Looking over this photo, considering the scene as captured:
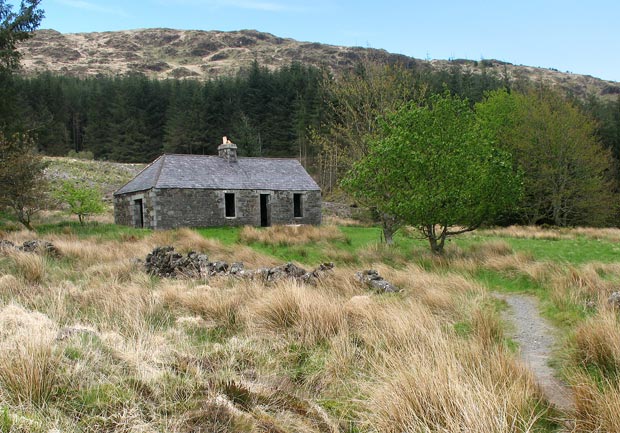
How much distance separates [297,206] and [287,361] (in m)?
24.6

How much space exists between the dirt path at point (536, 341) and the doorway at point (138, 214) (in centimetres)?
2216

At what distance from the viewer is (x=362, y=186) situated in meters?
15.1

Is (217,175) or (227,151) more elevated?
(227,151)

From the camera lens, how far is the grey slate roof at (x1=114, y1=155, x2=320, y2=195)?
24.9 m

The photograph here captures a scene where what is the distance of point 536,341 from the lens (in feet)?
17.4

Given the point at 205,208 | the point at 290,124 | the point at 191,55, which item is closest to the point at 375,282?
the point at 205,208

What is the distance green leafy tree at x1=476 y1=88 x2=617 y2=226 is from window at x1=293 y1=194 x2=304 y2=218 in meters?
13.1

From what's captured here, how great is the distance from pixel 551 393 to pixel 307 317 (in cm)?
273

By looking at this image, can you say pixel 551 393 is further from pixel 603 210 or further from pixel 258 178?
pixel 603 210

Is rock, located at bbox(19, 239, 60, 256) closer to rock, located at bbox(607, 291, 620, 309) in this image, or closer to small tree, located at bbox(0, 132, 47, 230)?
small tree, located at bbox(0, 132, 47, 230)

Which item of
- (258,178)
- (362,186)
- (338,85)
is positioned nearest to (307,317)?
(362,186)

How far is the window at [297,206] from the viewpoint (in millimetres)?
28508

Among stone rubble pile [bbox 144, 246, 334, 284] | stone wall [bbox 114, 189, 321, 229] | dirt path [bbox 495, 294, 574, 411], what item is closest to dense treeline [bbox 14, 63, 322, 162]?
stone wall [bbox 114, 189, 321, 229]

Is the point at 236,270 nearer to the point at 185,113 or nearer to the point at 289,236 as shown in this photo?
the point at 289,236
